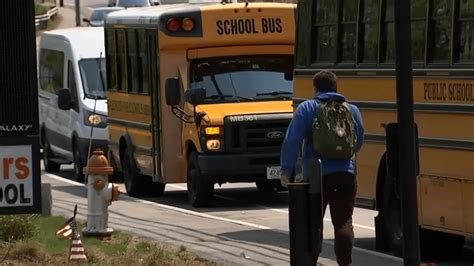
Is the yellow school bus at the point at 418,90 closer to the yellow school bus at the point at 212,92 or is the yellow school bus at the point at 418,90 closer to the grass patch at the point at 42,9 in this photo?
the yellow school bus at the point at 212,92

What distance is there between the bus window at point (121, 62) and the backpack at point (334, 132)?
1160 centimetres

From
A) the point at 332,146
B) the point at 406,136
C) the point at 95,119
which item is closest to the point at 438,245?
the point at 332,146

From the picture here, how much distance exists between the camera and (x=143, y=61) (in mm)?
21391

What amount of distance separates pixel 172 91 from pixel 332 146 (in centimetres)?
891

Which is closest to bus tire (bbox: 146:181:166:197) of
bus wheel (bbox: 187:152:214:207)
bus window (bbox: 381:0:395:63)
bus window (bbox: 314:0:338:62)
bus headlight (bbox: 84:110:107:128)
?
bus wheel (bbox: 187:152:214:207)

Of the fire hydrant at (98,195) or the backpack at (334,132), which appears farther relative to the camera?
the fire hydrant at (98,195)

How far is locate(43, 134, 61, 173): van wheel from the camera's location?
92.3ft

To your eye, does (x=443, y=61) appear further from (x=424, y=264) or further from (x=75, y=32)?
(x=75, y=32)

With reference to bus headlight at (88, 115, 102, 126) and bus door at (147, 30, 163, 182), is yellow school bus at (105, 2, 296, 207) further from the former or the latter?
bus headlight at (88, 115, 102, 126)

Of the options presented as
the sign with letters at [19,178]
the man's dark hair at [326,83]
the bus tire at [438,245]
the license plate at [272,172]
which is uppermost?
the man's dark hair at [326,83]

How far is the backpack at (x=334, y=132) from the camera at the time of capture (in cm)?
1095

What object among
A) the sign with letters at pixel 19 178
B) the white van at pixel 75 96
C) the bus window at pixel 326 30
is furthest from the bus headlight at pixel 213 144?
the sign with letters at pixel 19 178

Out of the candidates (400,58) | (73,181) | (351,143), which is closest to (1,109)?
(351,143)

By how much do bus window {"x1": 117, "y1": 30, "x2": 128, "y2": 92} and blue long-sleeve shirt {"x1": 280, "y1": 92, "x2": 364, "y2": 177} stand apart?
11513mm
